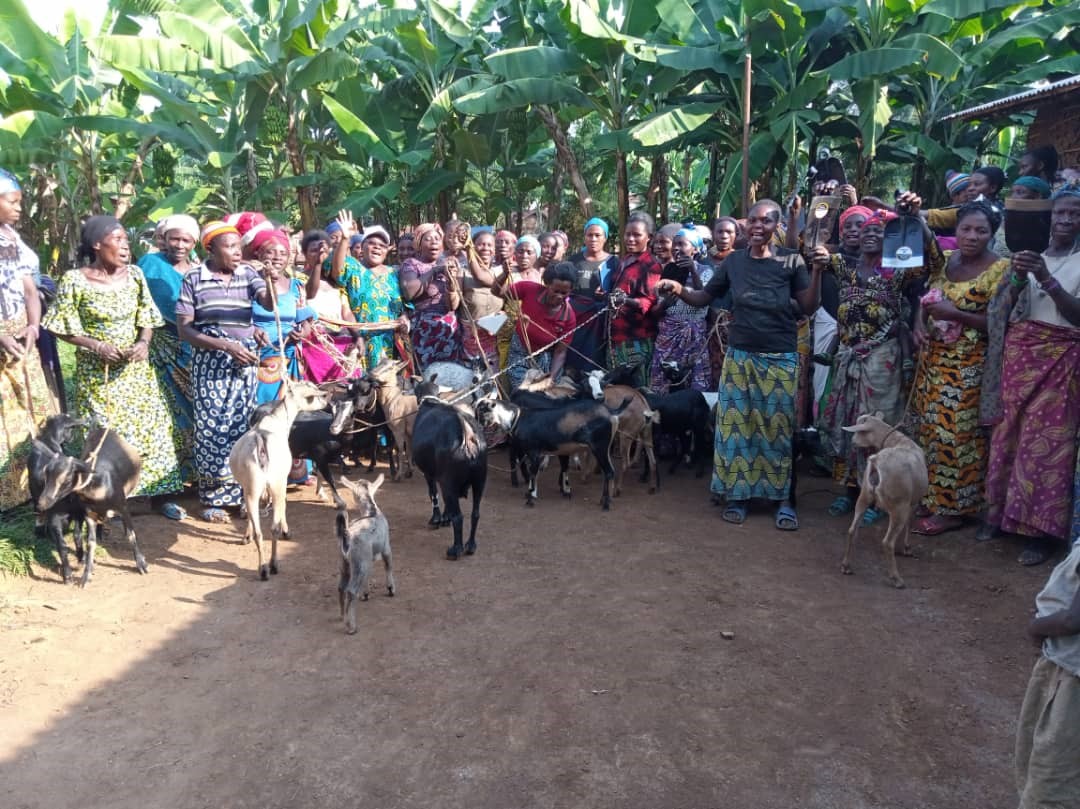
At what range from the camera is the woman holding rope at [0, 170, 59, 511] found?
5.18 meters

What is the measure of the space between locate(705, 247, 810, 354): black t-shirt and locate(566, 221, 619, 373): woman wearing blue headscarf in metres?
1.81

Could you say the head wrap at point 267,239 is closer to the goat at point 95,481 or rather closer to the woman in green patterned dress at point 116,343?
the woman in green patterned dress at point 116,343

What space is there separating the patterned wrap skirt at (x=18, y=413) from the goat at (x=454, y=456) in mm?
2595

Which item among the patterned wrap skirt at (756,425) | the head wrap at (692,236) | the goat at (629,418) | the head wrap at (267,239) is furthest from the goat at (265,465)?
the head wrap at (692,236)

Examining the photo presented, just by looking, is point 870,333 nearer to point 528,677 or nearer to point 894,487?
point 894,487

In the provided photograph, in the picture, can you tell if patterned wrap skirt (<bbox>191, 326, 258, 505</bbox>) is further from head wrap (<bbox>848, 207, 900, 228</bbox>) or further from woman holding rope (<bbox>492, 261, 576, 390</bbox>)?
head wrap (<bbox>848, 207, 900, 228</bbox>)

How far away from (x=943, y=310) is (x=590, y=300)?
3.11 meters

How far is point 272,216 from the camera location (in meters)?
12.9

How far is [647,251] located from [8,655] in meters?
5.63

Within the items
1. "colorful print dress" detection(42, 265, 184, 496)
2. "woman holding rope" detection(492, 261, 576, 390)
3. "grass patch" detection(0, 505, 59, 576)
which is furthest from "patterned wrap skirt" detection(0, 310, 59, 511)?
"woman holding rope" detection(492, 261, 576, 390)

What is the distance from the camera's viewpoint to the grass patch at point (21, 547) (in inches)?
195

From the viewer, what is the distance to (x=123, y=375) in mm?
5629

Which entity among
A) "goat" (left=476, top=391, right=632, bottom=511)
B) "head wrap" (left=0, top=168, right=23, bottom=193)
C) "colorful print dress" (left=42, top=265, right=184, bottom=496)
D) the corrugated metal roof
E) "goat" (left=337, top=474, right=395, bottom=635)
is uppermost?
the corrugated metal roof

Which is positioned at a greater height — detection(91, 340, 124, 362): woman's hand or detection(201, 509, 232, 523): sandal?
detection(91, 340, 124, 362): woman's hand
